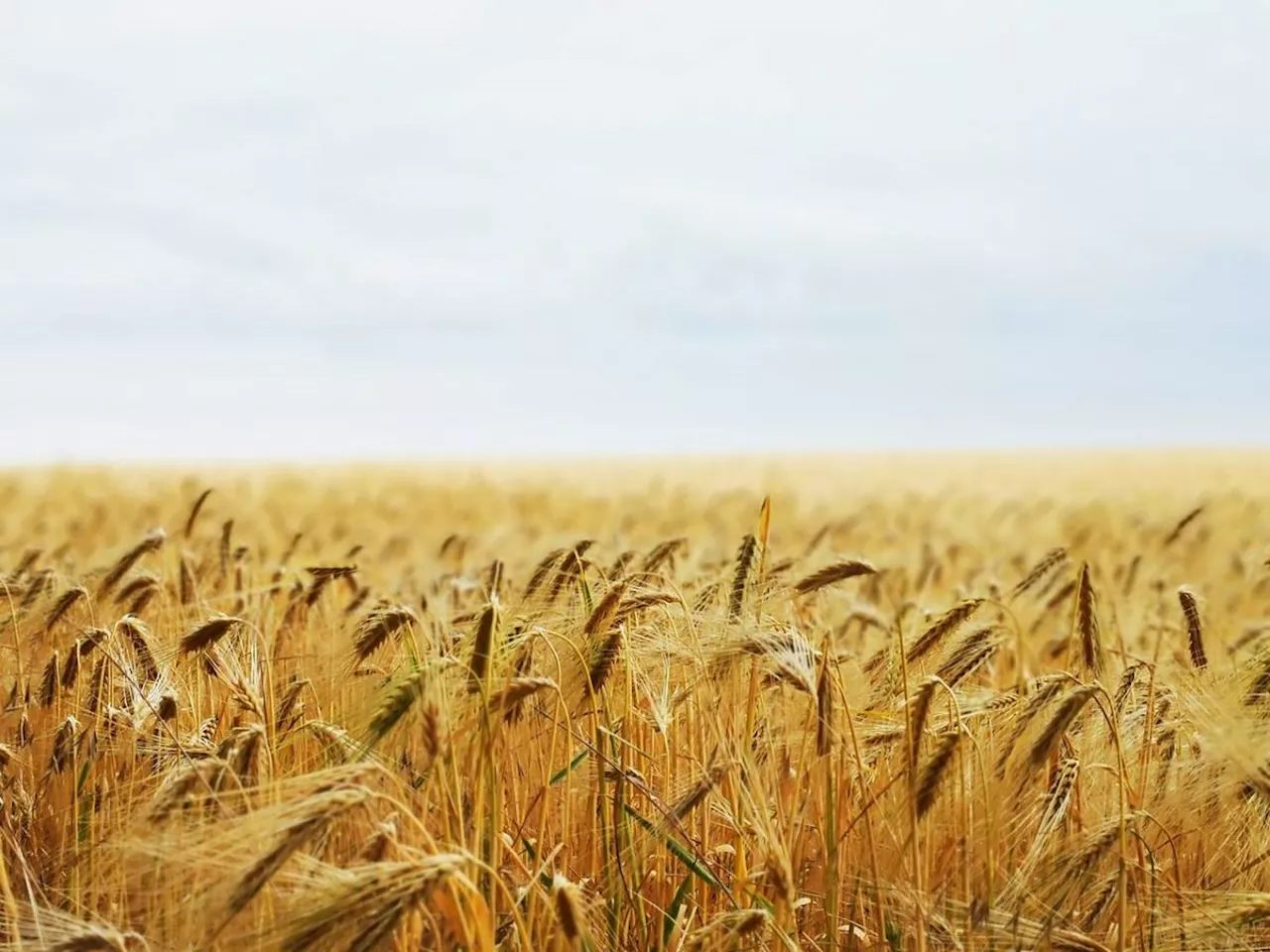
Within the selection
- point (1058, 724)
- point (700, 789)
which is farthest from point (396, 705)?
point (1058, 724)

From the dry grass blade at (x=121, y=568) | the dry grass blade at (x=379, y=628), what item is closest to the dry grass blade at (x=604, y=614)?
the dry grass blade at (x=379, y=628)

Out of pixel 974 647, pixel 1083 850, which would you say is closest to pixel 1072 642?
pixel 974 647

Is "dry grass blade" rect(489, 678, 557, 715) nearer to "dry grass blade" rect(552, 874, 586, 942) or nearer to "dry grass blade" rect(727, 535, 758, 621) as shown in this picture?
"dry grass blade" rect(552, 874, 586, 942)

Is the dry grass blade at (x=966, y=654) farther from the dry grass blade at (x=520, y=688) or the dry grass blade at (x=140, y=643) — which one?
the dry grass blade at (x=140, y=643)

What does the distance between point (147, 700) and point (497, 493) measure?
15223 millimetres

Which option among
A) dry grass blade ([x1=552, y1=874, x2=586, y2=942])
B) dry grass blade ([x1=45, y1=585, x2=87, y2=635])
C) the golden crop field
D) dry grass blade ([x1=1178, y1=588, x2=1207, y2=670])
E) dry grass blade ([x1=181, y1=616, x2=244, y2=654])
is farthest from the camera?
dry grass blade ([x1=45, y1=585, x2=87, y2=635])

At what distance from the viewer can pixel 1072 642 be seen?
3160 millimetres

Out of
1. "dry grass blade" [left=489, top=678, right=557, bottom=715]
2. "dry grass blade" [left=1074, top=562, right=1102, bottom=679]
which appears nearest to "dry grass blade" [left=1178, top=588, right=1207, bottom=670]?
"dry grass blade" [left=1074, top=562, right=1102, bottom=679]

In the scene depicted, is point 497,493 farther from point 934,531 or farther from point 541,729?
point 541,729

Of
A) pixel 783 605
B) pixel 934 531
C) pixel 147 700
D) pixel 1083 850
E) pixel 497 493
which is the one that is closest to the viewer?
pixel 1083 850

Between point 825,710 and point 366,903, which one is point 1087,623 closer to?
point 825,710

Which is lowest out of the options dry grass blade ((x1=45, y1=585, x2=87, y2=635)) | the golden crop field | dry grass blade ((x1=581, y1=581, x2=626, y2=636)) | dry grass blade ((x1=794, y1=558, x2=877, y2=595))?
the golden crop field

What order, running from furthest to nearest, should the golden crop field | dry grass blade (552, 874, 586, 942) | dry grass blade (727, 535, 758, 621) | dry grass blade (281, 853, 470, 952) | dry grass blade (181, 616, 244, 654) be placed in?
dry grass blade (727, 535, 758, 621)
dry grass blade (181, 616, 244, 654)
the golden crop field
dry grass blade (552, 874, 586, 942)
dry grass blade (281, 853, 470, 952)

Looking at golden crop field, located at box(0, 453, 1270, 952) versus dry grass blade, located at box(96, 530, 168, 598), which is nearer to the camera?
golden crop field, located at box(0, 453, 1270, 952)
